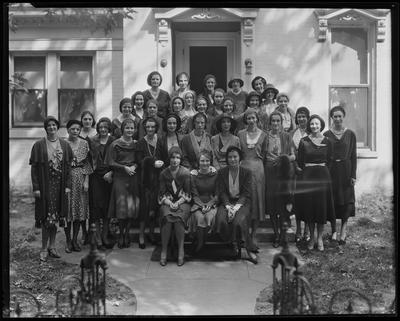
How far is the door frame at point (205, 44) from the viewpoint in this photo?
8953 millimetres

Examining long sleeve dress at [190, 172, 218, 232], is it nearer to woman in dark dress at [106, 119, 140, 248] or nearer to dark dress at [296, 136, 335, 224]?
woman in dark dress at [106, 119, 140, 248]

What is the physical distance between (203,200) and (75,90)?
3.65 metres

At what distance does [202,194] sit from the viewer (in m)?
6.40

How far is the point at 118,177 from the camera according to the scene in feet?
21.8

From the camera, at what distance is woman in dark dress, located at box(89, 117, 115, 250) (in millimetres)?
6621

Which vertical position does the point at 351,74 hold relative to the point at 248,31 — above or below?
below

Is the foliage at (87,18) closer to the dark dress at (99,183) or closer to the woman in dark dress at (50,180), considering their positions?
the dark dress at (99,183)

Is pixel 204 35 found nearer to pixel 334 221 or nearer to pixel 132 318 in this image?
pixel 334 221

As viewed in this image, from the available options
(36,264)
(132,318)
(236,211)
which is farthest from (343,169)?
(36,264)

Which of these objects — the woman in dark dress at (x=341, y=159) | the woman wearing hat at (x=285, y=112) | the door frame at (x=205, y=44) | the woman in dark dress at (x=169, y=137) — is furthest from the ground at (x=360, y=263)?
the door frame at (x=205, y=44)

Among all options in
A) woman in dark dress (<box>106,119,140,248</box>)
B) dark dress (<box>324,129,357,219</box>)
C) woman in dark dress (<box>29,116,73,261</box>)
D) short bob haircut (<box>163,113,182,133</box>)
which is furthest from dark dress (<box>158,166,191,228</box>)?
dark dress (<box>324,129,357,219</box>)

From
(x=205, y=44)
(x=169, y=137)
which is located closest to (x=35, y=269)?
(x=169, y=137)

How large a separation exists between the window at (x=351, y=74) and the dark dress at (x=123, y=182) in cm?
349

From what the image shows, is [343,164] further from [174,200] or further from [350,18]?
[350,18]
